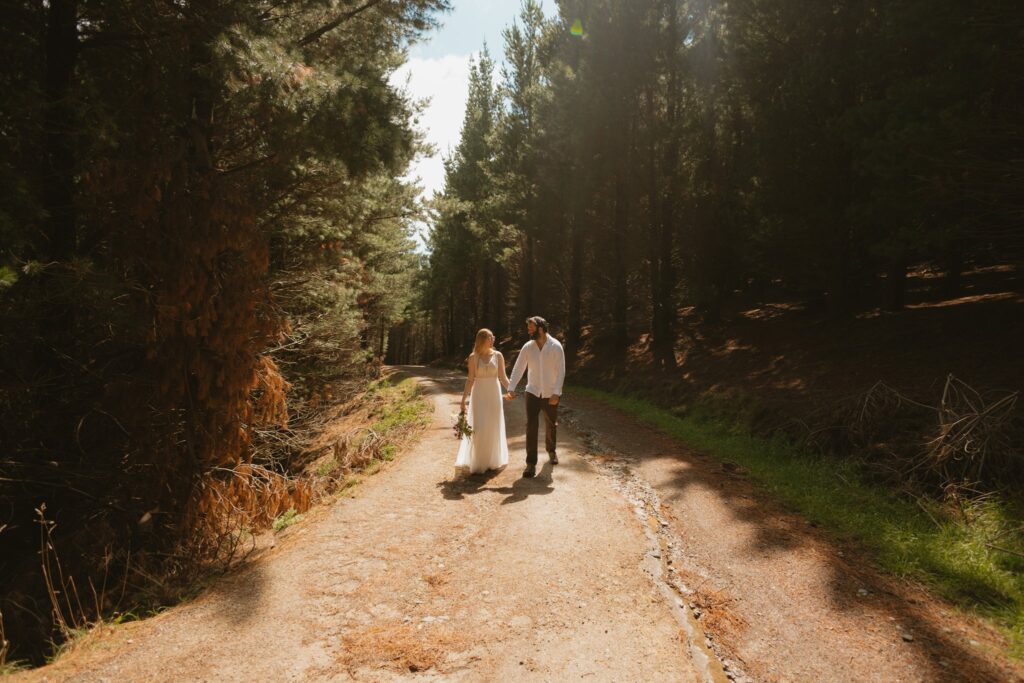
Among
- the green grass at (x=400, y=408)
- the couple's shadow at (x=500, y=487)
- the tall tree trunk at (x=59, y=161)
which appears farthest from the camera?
the green grass at (x=400, y=408)

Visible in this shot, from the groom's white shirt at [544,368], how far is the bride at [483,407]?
0.36 metres

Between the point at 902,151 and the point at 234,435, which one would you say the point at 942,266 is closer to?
the point at 902,151

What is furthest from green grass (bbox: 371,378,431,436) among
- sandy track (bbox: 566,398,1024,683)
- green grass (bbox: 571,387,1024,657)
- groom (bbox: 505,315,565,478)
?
green grass (bbox: 571,387,1024,657)

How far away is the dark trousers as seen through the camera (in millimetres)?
7711

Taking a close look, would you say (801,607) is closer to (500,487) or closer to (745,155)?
(500,487)

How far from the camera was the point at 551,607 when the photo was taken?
427 centimetres

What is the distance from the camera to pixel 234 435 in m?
6.43

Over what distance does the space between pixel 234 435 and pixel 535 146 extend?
19.2 m

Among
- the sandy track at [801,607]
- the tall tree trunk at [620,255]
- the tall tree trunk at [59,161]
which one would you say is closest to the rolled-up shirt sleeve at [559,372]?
the sandy track at [801,607]

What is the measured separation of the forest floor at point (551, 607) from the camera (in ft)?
11.8

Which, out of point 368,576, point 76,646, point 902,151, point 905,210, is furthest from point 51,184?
point 905,210

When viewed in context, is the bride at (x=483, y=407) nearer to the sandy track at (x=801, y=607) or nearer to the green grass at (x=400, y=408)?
the sandy track at (x=801, y=607)

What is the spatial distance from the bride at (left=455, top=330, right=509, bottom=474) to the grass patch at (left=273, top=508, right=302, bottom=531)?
2305mm

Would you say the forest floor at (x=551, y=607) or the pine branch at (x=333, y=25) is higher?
the pine branch at (x=333, y=25)
